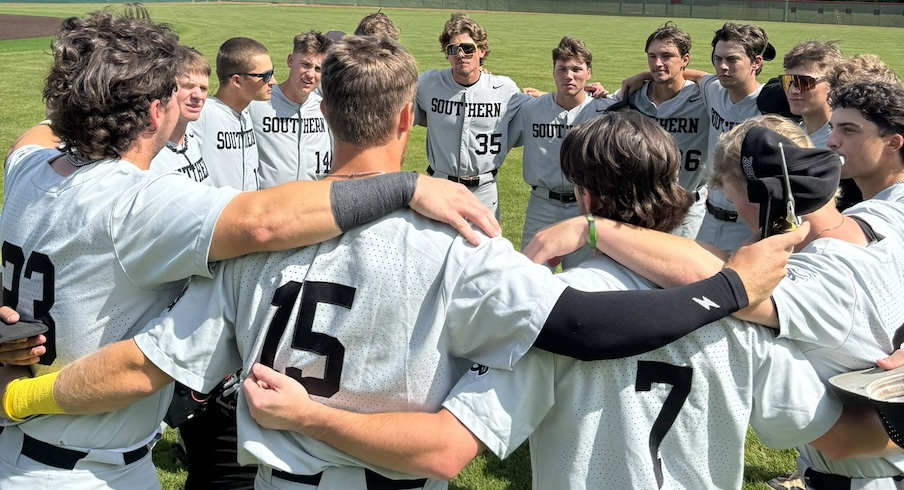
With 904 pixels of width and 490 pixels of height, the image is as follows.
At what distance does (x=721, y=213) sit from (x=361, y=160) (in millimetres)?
4870

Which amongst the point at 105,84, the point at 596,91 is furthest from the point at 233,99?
the point at 105,84

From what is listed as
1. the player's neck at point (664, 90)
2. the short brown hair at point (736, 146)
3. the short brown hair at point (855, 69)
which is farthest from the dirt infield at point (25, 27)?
the short brown hair at point (736, 146)

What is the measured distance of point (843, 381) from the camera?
8.09 ft

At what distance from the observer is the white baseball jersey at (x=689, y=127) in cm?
736

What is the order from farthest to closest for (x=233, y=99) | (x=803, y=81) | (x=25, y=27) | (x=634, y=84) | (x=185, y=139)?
1. (x=25, y=27)
2. (x=634, y=84)
3. (x=233, y=99)
4. (x=803, y=81)
5. (x=185, y=139)

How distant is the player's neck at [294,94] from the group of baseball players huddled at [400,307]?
15.5 feet

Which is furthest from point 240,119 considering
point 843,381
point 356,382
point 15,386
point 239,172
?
point 843,381

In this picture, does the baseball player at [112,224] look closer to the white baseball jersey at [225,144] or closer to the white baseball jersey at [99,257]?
the white baseball jersey at [99,257]

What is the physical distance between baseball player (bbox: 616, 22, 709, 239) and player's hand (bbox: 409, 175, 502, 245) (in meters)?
5.24

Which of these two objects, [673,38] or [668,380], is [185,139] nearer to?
[668,380]

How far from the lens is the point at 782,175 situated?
2412 millimetres

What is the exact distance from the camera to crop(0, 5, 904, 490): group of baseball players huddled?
221 centimetres

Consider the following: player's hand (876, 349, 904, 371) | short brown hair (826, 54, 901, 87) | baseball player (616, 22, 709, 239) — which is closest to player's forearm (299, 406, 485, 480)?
player's hand (876, 349, 904, 371)

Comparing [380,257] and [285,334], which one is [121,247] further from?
[380,257]
